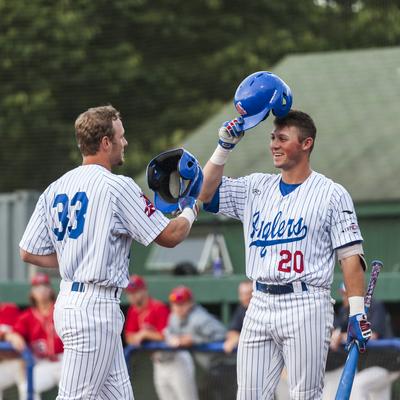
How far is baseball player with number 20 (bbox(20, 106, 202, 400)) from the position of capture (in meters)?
5.48

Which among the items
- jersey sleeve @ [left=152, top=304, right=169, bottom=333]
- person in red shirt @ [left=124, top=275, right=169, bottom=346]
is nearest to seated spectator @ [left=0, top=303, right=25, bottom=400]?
person in red shirt @ [left=124, top=275, right=169, bottom=346]


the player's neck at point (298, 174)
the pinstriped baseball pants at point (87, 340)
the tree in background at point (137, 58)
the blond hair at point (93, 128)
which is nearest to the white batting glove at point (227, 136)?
the player's neck at point (298, 174)

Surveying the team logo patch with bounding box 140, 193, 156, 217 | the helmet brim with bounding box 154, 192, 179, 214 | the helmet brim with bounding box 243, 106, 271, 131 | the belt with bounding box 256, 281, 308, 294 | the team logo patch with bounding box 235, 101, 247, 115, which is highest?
the team logo patch with bounding box 235, 101, 247, 115

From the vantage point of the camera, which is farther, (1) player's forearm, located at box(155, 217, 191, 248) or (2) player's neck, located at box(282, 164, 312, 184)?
(2) player's neck, located at box(282, 164, 312, 184)

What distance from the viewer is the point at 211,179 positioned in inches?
237

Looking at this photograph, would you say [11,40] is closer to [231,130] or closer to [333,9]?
[333,9]

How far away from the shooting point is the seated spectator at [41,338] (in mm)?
9852

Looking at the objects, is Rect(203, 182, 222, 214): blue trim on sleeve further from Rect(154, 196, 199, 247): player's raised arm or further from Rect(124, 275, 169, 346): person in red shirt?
Rect(124, 275, 169, 346): person in red shirt

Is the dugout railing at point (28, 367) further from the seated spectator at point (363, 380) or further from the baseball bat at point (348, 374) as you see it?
the baseball bat at point (348, 374)

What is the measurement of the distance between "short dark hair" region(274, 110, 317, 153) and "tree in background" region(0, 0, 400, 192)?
14.3m

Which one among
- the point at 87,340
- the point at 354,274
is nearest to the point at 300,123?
the point at 354,274

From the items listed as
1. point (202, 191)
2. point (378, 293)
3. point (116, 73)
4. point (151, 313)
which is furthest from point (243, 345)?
point (116, 73)

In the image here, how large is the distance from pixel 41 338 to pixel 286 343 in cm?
473

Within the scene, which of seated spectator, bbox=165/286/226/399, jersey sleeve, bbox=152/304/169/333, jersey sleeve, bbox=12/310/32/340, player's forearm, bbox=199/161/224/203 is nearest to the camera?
player's forearm, bbox=199/161/224/203
